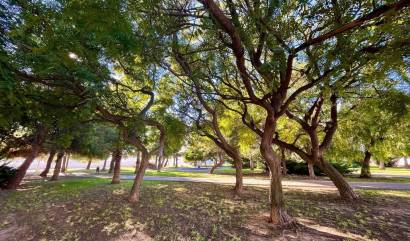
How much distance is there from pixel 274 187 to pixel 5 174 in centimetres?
1691

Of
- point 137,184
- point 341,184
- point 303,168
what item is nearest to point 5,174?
point 137,184

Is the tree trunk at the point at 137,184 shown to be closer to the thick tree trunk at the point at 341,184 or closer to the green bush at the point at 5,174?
the thick tree trunk at the point at 341,184

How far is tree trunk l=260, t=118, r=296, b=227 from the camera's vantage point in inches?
267

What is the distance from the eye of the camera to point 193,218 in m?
7.47

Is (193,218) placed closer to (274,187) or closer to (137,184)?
(274,187)

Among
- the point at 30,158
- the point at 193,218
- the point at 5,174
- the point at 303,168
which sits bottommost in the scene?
the point at 193,218

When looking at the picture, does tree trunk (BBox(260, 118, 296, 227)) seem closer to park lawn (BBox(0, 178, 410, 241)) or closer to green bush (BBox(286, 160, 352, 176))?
park lawn (BBox(0, 178, 410, 241))

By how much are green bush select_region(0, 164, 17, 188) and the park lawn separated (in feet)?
17.6

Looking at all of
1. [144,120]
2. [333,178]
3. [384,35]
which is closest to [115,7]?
[144,120]

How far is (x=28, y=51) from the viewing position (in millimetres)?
5836

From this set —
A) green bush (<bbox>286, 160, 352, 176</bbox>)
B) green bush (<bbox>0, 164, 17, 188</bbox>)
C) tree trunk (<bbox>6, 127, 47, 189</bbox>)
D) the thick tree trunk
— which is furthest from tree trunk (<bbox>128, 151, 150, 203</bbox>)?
green bush (<bbox>286, 160, 352, 176</bbox>)

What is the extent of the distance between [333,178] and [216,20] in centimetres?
924

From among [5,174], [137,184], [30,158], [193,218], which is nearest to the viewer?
[193,218]

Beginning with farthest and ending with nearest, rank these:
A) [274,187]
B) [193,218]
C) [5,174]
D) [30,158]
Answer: [5,174], [30,158], [193,218], [274,187]
